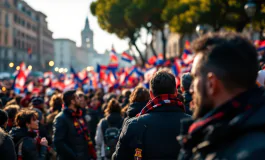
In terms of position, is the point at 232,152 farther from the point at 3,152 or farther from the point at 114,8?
the point at 114,8

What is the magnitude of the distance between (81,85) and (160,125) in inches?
604

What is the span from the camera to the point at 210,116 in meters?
1.56

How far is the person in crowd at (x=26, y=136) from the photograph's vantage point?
4363 mm

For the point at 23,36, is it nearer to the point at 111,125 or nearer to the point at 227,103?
the point at 111,125

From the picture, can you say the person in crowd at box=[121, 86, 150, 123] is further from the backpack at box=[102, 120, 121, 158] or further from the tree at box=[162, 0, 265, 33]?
the tree at box=[162, 0, 265, 33]

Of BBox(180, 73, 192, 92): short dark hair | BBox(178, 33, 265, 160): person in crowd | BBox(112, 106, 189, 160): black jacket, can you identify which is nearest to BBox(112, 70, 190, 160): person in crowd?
BBox(112, 106, 189, 160): black jacket

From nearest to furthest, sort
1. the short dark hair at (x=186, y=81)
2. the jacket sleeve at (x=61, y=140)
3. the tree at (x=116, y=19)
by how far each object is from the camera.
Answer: the short dark hair at (x=186, y=81)
the jacket sleeve at (x=61, y=140)
the tree at (x=116, y=19)

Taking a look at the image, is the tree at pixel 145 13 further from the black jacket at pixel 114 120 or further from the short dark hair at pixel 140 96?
the short dark hair at pixel 140 96

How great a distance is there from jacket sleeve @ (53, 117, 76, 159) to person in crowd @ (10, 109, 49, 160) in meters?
0.30

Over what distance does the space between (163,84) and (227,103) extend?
1696 millimetres

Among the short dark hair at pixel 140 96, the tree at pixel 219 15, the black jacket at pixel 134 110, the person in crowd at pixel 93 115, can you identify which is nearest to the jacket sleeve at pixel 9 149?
the black jacket at pixel 134 110

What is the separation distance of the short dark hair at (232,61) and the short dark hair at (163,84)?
1603 millimetres

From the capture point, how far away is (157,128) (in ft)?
10.2

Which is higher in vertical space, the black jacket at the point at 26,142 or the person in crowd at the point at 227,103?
the black jacket at the point at 26,142
